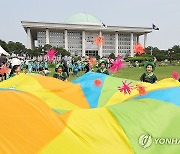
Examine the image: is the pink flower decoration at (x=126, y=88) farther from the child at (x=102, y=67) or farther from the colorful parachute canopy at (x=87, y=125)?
the child at (x=102, y=67)

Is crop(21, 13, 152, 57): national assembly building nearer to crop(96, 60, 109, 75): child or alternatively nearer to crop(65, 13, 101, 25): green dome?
crop(65, 13, 101, 25): green dome

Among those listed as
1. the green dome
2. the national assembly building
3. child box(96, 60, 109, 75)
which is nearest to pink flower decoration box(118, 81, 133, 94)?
child box(96, 60, 109, 75)

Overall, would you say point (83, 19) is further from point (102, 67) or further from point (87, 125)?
point (87, 125)

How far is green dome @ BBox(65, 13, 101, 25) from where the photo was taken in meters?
65.1

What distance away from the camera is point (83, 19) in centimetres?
6575

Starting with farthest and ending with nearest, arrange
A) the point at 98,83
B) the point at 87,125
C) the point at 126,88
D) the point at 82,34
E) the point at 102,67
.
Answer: the point at 82,34 < the point at 102,67 < the point at 98,83 < the point at 126,88 < the point at 87,125

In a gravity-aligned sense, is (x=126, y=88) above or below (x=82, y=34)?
below

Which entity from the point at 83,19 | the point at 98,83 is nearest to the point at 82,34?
the point at 83,19

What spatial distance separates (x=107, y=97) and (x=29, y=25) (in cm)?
5772

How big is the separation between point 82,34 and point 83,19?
11.1ft

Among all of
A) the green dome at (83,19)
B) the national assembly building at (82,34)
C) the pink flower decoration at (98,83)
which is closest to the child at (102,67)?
the pink flower decoration at (98,83)

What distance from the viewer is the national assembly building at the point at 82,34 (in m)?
63.1

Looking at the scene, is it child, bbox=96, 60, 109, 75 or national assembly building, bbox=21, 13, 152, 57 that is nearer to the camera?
child, bbox=96, 60, 109, 75

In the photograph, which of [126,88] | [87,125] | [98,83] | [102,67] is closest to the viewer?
[87,125]
